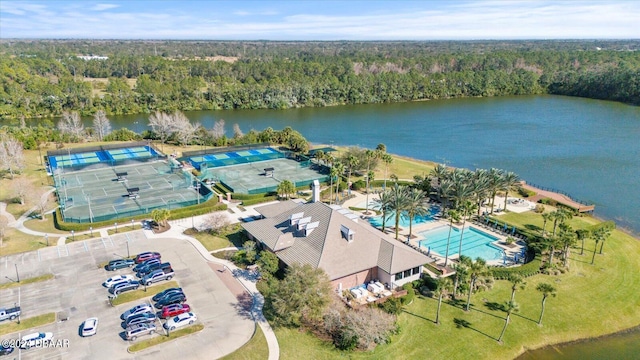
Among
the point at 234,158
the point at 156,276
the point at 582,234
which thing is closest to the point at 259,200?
the point at 234,158

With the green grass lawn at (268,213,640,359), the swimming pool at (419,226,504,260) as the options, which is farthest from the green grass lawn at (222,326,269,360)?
the swimming pool at (419,226,504,260)

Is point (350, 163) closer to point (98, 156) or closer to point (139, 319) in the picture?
point (139, 319)

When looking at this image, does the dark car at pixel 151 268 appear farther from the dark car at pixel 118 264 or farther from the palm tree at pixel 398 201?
the palm tree at pixel 398 201

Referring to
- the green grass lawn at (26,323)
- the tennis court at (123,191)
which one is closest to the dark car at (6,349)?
the green grass lawn at (26,323)

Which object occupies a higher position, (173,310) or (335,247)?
(335,247)

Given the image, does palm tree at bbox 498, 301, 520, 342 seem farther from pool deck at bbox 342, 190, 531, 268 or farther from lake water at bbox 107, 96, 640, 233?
lake water at bbox 107, 96, 640, 233

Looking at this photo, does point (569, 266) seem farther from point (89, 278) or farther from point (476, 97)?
point (476, 97)
